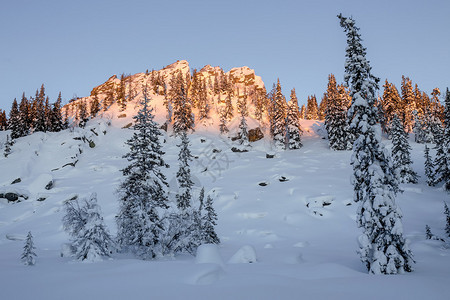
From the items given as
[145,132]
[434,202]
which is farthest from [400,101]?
[145,132]

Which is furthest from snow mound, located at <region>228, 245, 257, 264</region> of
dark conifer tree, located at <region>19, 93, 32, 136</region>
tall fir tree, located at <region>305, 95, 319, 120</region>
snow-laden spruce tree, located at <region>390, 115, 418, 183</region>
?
tall fir tree, located at <region>305, 95, 319, 120</region>

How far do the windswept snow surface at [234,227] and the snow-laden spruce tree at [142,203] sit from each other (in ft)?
3.72

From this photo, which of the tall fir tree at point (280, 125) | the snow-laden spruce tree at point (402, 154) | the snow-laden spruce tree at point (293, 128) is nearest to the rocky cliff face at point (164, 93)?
the tall fir tree at point (280, 125)

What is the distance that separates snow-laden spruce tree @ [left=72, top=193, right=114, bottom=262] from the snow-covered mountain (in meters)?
0.76

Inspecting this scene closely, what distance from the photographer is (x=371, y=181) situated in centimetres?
1177

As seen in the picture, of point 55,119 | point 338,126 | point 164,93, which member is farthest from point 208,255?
point 164,93

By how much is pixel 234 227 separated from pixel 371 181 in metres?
19.1

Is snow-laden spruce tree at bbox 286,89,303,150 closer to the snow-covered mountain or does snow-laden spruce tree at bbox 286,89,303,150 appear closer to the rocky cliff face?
the snow-covered mountain

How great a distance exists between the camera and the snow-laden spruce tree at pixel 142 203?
1527cm

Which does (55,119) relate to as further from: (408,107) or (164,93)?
(408,107)

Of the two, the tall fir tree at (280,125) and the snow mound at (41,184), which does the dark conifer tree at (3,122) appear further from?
the tall fir tree at (280,125)

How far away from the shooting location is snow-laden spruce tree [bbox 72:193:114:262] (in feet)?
40.1

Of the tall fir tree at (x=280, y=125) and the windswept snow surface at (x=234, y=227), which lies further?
the tall fir tree at (x=280, y=125)

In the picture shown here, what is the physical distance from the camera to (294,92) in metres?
70.1
